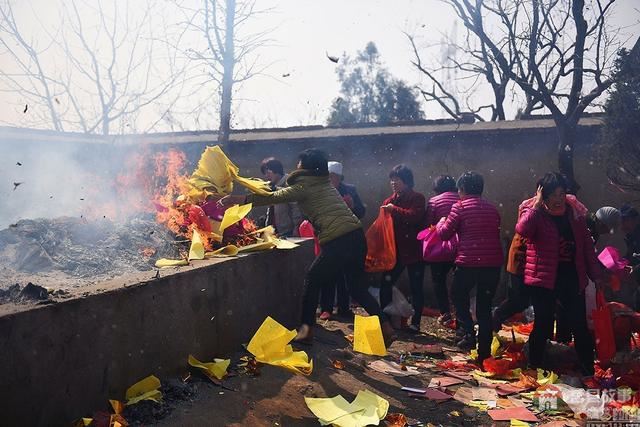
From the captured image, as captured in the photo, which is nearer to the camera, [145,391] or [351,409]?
[145,391]

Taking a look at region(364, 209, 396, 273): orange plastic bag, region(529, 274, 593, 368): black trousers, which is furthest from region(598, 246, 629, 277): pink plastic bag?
region(364, 209, 396, 273): orange plastic bag

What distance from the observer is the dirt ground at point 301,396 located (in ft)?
11.8

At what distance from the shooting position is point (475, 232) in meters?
5.68

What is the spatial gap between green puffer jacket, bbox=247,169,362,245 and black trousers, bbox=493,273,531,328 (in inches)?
66.3

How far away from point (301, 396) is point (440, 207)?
11.5 feet

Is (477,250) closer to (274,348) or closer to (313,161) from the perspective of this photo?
(313,161)

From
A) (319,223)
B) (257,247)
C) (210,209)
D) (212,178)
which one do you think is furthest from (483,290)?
(212,178)

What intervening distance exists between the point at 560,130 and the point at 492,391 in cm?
493

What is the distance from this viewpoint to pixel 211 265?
14.6ft

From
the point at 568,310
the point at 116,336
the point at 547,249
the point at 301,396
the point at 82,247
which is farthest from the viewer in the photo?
the point at 568,310

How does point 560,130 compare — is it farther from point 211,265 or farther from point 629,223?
point 211,265

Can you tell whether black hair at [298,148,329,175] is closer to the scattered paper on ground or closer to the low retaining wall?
the low retaining wall

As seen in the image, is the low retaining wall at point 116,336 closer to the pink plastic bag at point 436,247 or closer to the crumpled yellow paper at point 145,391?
the crumpled yellow paper at point 145,391

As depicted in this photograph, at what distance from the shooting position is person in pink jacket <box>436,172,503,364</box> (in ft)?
18.4
